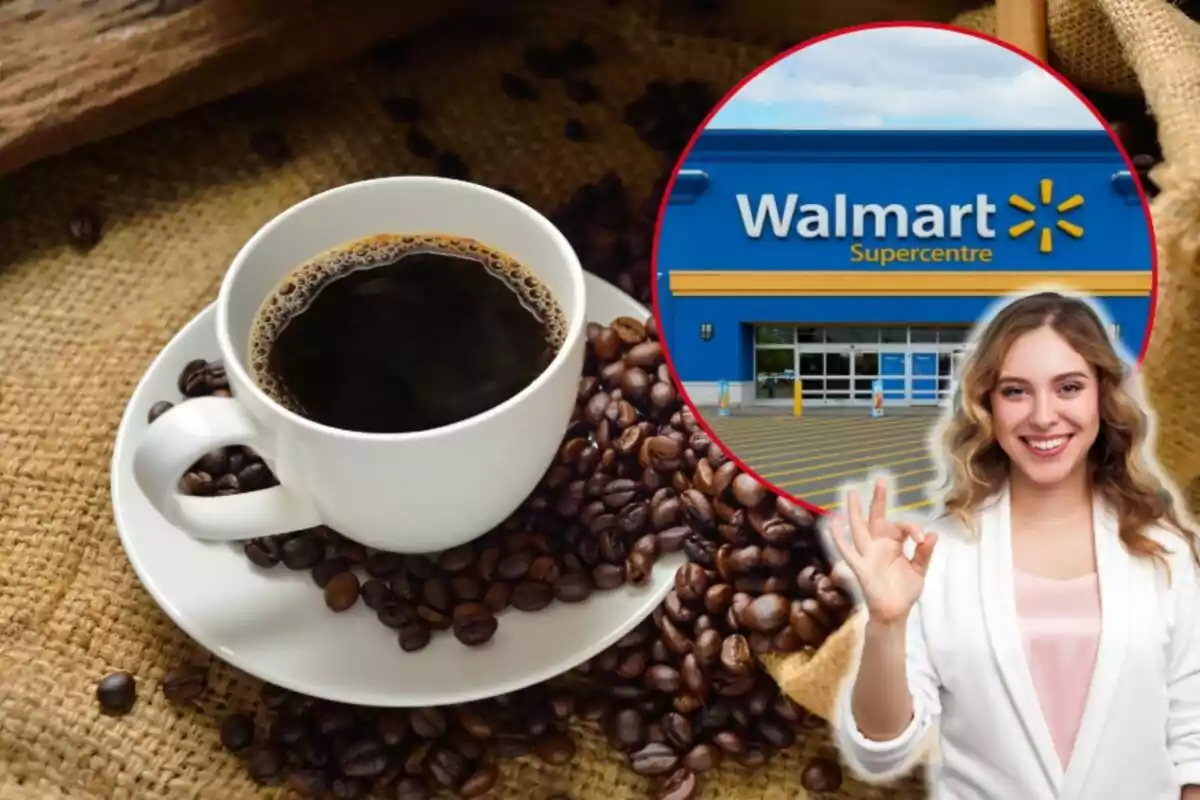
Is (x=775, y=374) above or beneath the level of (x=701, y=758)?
above

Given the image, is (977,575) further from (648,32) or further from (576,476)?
(648,32)

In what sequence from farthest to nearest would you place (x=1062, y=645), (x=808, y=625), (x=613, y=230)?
(x=613, y=230), (x=808, y=625), (x=1062, y=645)

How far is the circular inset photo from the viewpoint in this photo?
0.46m

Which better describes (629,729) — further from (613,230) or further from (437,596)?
(613,230)

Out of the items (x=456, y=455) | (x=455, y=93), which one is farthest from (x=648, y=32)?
(x=456, y=455)

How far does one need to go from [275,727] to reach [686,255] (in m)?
0.27

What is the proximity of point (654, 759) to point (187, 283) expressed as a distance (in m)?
0.35

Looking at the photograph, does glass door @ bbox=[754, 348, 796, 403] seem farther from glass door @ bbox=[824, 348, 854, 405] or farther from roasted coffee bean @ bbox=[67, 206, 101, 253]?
roasted coffee bean @ bbox=[67, 206, 101, 253]

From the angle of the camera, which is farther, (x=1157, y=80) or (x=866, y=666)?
(x=1157, y=80)

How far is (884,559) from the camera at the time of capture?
44cm

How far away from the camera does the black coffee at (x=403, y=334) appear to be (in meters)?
0.53

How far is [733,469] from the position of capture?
1.80 feet

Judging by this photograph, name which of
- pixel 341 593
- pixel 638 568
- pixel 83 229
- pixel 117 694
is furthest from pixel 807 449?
pixel 83 229

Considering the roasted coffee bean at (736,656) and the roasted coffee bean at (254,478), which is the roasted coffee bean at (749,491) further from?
the roasted coffee bean at (254,478)
